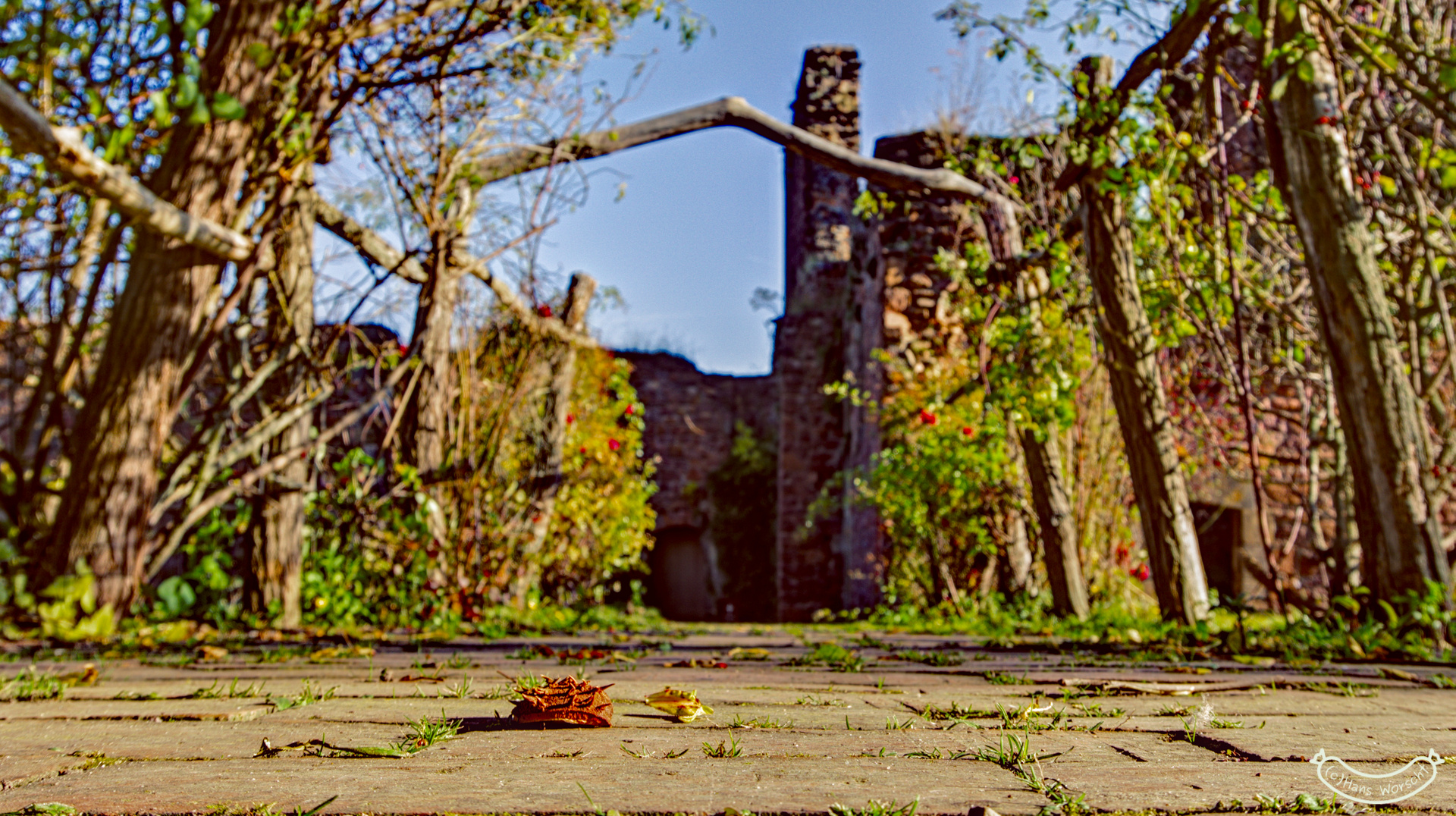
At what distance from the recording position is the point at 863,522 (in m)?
8.34

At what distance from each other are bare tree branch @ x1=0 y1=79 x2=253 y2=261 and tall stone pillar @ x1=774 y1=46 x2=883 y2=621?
20.5 feet

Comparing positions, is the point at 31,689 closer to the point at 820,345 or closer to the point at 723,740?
the point at 723,740

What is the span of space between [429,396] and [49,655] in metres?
2.21

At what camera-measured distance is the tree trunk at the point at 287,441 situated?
4.05m

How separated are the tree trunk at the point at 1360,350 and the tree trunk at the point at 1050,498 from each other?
5.01 ft

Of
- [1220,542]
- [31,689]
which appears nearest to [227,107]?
[31,689]

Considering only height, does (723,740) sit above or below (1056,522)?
below

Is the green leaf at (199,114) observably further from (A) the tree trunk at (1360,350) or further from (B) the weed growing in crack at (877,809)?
(A) the tree trunk at (1360,350)

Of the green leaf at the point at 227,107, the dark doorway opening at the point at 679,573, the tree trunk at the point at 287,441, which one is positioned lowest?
the dark doorway opening at the point at 679,573

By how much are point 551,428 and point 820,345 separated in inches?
234

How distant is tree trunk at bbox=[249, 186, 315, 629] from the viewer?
4051mm

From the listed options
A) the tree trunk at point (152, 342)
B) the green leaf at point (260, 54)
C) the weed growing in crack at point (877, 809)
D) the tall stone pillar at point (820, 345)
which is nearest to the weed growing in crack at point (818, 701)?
the weed growing in crack at point (877, 809)

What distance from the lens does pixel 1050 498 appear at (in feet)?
16.0

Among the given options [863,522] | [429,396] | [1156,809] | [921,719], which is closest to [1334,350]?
[921,719]
